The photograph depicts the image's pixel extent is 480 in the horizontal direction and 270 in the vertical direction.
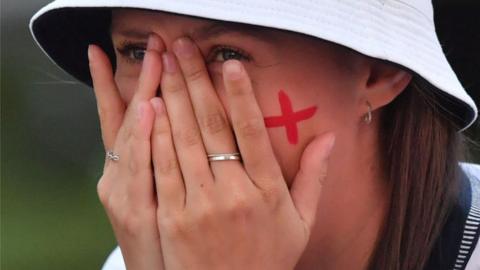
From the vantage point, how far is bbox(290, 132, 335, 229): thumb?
1442 millimetres

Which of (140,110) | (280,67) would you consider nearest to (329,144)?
(280,67)

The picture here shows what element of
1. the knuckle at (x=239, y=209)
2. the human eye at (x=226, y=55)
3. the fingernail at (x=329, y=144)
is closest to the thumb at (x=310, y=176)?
the fingernail at (x=329, y=144)

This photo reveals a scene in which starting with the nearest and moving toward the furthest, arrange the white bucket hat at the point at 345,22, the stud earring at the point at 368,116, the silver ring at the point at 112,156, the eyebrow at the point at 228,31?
1. the white bucket hat at the point at 345,22
2. the eyebrow at the point at 228,31
3. the silver ring at the point at 112,156
4. the stud earring at the point at 368,116

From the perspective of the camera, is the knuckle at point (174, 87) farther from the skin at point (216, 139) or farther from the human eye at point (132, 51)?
the human eye at point (132, 51)

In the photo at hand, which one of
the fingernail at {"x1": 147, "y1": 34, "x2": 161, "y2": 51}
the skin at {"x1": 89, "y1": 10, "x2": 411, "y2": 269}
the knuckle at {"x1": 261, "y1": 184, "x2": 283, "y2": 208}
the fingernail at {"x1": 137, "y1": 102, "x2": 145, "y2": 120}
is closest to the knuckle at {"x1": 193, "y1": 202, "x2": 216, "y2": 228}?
the skin at {"x1": 89, "y1": 10, "x2": 411, "y2": 269}

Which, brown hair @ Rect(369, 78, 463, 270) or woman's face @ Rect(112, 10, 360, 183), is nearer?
woman's face @ Rect(112, 10, 360, 183)

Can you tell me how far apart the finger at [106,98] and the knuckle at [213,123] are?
247 millimetres

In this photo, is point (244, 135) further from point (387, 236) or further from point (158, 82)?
point (387, 236)

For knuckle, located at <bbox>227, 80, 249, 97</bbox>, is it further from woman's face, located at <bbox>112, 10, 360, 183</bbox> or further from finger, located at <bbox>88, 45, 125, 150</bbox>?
finger, located at <bbox>88, 45, 125, 150</bbox>

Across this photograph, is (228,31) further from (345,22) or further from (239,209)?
(239,209)

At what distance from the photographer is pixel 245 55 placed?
55.4 inches

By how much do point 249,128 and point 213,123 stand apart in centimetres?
7

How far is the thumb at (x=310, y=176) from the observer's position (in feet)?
4.73

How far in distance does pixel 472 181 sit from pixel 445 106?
1.05ft
